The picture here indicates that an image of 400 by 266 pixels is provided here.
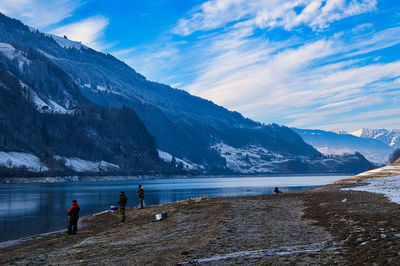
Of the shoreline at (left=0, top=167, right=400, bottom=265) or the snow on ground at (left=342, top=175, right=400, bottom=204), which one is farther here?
the snow on ground at (left=342, top=175, right=400, bottom=204)

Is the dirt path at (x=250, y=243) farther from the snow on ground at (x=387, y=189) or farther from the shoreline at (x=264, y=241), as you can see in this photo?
the snow on ground at (x=387, y=189)

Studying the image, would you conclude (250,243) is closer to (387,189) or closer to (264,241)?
(264,241)

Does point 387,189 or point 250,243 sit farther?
point 387,189

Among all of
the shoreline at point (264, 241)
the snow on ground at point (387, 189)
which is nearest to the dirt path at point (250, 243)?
the shoreline at point (264, 241)

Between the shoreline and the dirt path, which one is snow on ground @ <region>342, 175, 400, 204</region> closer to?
the shoreline

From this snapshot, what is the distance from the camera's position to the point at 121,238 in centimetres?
3244

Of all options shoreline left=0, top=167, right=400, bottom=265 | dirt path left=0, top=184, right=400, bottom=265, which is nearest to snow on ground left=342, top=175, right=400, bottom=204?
shoreline left=0, top=167, right=400, bottom=265

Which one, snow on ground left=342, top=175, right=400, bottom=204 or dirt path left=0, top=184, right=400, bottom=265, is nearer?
dirt path left=0, top=184, right=400, bottom=265

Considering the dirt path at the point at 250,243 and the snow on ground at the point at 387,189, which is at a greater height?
the snow on ground at the point at 387,189

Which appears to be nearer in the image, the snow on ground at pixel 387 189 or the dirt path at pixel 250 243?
the dirt path at pixel 250 243

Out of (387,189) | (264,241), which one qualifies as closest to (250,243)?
(264,241)

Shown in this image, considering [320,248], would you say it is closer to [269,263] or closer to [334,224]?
[269,263]

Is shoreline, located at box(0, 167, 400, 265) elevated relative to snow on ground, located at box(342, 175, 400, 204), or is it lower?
lower

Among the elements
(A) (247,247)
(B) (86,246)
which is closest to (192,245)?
(A) (247,247)
